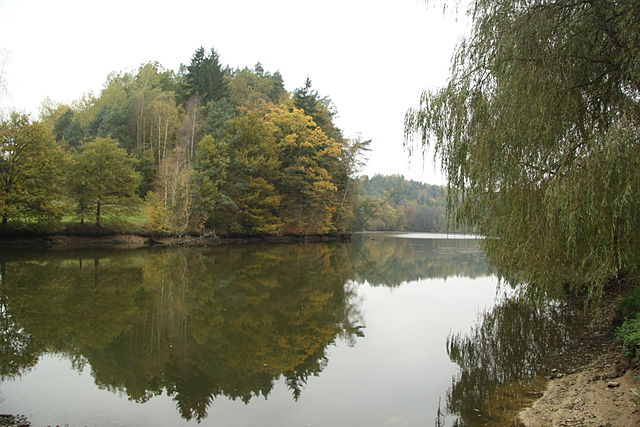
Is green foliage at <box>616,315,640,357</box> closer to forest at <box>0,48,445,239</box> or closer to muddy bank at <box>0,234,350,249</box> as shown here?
forest at <box>0,48,445,239</box>

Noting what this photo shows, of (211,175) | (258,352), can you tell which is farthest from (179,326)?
(211,175)

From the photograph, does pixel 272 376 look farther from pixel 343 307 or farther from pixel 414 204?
pixel 414 204

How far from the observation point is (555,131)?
6125 mm

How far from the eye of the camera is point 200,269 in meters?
19.0

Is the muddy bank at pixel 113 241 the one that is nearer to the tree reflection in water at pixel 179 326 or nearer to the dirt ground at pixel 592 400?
the tree reflection in water at pixel 179 326

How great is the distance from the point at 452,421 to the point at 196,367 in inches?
167

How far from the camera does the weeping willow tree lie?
5.14m

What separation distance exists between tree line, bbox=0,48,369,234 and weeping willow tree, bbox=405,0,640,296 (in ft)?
88.9

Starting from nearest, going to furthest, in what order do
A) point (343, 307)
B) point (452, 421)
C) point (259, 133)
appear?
Answer: point (452, 421) → point (343, 307) → point (259, 133)

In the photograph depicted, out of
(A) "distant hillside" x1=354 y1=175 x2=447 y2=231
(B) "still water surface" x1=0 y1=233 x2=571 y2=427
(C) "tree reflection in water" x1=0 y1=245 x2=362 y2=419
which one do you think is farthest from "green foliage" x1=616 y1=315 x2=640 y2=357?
(A) "distant hillside" x1=354 y1=175 x2=447 y2=231

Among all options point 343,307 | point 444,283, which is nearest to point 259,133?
point 444,283

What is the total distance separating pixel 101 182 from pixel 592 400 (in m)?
32.2

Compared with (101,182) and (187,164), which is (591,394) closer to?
(101,182)

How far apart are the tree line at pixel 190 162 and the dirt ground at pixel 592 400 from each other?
94.2 feet
